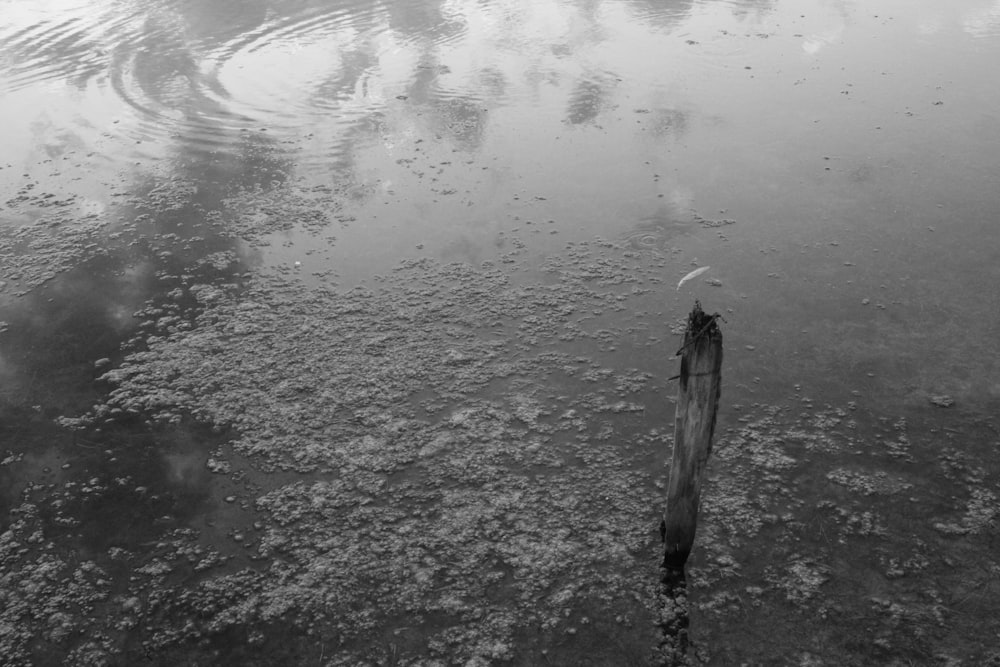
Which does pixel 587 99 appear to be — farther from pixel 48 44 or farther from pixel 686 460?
pixel 48 44

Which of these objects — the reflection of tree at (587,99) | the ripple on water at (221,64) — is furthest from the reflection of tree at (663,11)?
the ripple on water at (221,64)

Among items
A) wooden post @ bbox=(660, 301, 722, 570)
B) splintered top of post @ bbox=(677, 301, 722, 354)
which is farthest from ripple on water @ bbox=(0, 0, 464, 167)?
splintered top of post @ bbox=(677, 301, 722, 354)

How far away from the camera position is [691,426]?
5.70 meters

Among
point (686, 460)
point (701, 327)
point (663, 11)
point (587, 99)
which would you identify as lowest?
point (686, 460)

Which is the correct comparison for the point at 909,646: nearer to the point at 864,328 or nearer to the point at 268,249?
the point at 864,328

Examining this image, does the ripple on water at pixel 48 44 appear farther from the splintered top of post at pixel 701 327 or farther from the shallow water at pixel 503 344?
the splintered top of post at pixel 701 327

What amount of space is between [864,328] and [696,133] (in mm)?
6019

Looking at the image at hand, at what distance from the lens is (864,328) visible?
8977 millimetres

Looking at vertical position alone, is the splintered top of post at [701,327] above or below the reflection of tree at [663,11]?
below

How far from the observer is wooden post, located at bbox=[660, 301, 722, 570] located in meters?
5.32

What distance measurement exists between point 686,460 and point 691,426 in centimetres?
33

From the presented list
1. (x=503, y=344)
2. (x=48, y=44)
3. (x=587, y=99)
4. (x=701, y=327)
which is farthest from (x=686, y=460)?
(x=48, y=44)

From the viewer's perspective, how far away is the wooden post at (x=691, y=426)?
5316mm

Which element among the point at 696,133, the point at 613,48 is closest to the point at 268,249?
the point at 696,133
